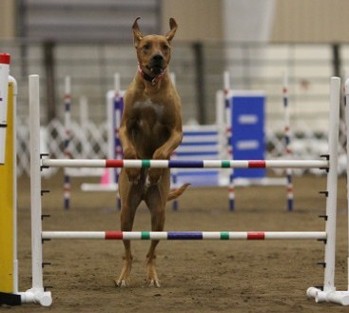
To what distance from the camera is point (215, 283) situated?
→ 6500mm

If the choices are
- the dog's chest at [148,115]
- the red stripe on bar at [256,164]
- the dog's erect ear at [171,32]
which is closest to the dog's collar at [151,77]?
the dog's chest at [148,115]

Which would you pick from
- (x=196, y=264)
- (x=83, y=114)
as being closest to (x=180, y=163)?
(x=196, y=264)

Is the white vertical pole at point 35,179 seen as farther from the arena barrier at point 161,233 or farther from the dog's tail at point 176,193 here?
the dog's tail at point 176,193

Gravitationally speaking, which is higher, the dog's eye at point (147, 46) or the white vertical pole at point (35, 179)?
the dog's eye at point (147, 46)

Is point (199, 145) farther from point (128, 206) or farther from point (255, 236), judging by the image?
point (255, 236)

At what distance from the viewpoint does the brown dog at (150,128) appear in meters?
6.23

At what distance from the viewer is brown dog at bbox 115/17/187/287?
245 inches

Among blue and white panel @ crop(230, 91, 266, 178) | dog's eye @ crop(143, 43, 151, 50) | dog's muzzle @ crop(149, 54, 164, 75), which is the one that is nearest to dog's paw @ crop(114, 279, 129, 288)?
dog's muzzle @ crop(149, 54, 164, 75)

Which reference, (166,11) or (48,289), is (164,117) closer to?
(48,289)

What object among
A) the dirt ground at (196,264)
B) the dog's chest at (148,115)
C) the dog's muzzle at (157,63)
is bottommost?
the dirt ground at (196,264)

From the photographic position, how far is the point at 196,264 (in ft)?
24.8

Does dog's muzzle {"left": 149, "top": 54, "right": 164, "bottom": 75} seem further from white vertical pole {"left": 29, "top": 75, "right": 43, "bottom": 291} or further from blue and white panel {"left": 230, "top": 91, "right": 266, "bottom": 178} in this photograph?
blue and white panel {"left": 230, "top": 91, "right": 266, "bottom": 178}

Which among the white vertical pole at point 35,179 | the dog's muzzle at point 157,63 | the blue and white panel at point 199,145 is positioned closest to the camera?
the white vertical pole at point 35,179

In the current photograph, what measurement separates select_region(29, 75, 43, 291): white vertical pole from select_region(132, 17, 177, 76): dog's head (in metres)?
0.83
